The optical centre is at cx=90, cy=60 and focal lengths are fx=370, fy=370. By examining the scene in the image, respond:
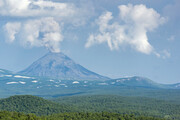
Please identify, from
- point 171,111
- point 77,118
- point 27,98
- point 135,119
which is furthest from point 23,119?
point 171,111

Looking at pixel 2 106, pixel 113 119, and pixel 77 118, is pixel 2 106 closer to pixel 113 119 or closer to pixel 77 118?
pixel 77 118

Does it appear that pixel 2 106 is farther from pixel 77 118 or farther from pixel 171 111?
pixel 171 111

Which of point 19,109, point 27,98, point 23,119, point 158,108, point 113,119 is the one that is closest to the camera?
point 23,119

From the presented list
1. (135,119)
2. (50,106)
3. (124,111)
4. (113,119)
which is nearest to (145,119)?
(135,119)

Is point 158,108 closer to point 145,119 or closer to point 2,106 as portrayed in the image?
point 145,119

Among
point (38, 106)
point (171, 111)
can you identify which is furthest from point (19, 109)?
point (171, 111)

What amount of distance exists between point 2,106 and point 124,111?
175 feet

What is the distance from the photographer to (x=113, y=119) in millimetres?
120000

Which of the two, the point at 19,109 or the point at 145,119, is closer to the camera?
the point at 145,119

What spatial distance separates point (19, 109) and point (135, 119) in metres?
54.5

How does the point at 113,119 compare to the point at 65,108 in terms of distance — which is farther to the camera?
the point at 65,108

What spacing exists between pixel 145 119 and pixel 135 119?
357 cm

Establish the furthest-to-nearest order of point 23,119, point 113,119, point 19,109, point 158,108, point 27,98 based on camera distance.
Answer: point 158,108
point 27,98
point 19,109
point 113,119
point 23,119

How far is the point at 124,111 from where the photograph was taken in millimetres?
164375
